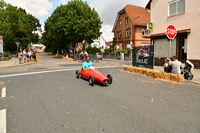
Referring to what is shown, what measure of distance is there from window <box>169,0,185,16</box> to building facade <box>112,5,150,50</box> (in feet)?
53.9

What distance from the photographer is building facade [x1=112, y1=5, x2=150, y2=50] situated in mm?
35469

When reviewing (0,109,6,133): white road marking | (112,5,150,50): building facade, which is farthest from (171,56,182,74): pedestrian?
(112,5,150,50): building facade

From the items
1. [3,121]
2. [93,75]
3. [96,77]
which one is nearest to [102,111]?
[3,121]

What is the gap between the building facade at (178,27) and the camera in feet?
46.9

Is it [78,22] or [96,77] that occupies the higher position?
[78,22]

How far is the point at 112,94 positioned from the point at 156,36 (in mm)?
13469

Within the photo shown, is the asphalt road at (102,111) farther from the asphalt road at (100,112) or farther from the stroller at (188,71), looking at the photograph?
the stroller at (188,71)

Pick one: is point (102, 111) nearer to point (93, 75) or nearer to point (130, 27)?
point (93, 75)

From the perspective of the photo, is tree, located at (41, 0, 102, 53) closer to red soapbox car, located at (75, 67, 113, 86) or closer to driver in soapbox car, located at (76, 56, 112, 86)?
driver in soapbox car, located at (76, 56, 112, 86)

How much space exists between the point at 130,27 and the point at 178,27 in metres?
21.3

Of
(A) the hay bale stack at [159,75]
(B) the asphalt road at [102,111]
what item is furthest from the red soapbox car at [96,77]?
(A) the hay bale stack at [159,75]

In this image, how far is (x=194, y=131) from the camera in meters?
3.38

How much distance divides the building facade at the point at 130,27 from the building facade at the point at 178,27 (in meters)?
15.2

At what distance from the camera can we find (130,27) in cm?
3638
